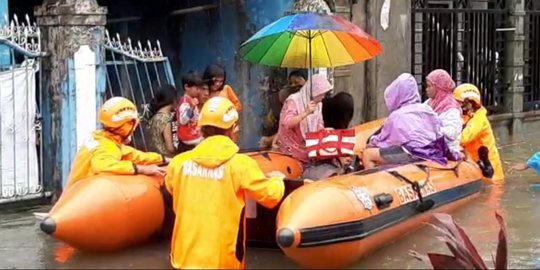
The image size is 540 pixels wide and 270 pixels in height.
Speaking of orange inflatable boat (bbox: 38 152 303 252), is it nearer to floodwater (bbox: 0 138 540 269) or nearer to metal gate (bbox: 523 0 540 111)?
floodwater (bbox: 0 138 540 269)

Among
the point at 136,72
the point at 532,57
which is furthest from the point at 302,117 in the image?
the point at 532,57

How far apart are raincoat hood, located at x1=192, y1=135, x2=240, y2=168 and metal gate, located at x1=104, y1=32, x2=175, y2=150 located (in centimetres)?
400

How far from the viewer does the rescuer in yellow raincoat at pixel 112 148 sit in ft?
23.4

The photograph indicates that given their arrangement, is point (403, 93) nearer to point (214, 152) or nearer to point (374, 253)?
point (374, 253)

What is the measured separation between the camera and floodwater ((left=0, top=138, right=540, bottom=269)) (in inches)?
280

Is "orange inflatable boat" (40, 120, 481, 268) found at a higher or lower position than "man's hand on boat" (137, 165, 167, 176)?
lower

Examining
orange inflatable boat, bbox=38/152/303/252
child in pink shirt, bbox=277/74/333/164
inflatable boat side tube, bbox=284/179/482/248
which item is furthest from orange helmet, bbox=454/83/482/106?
orange inflatable boat, bbox=38/152/303/252

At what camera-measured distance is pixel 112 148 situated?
7203 mm

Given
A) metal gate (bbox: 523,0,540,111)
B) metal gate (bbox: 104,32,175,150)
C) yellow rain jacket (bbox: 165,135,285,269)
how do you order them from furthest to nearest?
1. metal gate (bbox: 523,0,540,111)
2. metal gate (bbox: 104,32,175,150)
3. yellow rain jacket (bbox: 165,135,285,269)

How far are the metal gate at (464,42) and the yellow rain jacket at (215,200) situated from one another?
8.28 metres

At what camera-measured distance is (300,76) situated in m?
10.7

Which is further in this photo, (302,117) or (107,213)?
(302,117)

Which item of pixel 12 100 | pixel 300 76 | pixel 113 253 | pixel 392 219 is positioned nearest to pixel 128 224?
pixel 113 253

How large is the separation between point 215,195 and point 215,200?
0.03 meters
